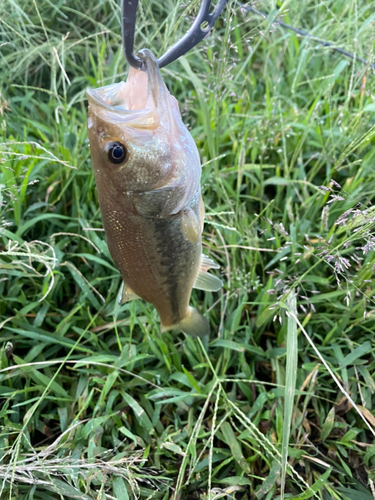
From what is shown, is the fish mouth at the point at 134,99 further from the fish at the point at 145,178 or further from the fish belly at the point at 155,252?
the fish belly at the point at 155,252

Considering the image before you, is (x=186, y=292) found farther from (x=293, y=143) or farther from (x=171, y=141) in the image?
(x=293, y=143)

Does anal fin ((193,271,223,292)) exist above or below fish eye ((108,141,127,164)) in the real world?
below

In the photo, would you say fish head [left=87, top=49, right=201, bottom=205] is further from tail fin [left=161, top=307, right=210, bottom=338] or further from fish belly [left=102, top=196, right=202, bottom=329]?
tail fin [left=161, top=307, right=210, bottom=338]

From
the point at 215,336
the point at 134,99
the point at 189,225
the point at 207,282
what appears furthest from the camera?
the point at 215,336

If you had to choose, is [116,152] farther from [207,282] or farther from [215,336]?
[215,336]

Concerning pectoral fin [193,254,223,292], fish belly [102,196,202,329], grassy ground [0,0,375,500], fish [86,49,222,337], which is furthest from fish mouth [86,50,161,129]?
pectoral fin [193,254,223,292]

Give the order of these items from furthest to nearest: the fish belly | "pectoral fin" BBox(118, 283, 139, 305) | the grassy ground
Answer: the grassy ground
"pectoral fin" BBox(118, 283, 139, 305)
the fish belly

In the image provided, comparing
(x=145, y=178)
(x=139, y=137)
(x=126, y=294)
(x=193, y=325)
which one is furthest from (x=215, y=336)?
(x=139, y=137)

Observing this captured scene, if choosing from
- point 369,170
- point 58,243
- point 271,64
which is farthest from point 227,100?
point 58,243
